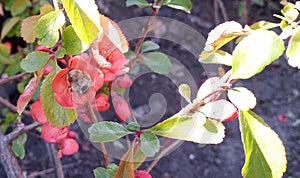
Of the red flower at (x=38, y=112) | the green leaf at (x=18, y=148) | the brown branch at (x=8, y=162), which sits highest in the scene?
the red flower at (x=38, y=112)

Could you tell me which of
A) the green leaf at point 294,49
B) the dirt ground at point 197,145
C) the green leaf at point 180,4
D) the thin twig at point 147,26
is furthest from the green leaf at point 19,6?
the green leaf at point 294,49

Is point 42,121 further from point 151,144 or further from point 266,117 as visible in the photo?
point 266,117

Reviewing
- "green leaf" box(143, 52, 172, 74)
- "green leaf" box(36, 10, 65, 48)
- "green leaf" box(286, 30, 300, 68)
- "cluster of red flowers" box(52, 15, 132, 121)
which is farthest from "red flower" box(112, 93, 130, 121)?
"green leaf" box(286, 30, 300, 68)

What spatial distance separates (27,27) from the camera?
843mm

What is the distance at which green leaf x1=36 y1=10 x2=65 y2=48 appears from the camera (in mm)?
644

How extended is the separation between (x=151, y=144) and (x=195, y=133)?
2.7 inches

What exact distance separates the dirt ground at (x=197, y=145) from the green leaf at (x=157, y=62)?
50 cm

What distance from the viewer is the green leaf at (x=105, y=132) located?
704mm

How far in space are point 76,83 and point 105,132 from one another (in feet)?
0.27

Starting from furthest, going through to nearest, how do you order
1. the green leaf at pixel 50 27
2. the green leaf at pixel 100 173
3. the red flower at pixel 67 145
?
the red flower at pixel 67 145 < the green leaf at pixel 100 173 < the green leaf at pixel 50 27

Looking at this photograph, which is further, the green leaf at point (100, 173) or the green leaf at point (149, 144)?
the green leaf at point (100, 173)

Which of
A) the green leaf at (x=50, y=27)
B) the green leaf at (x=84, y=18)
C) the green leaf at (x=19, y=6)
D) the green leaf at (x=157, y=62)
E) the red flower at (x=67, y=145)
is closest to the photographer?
the green leaf at (x=84, y=18)

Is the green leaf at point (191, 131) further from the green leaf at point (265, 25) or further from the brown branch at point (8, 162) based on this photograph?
the brown branch at point (8, 162)

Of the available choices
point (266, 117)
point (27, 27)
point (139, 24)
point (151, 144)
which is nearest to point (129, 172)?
point (151, 144)
